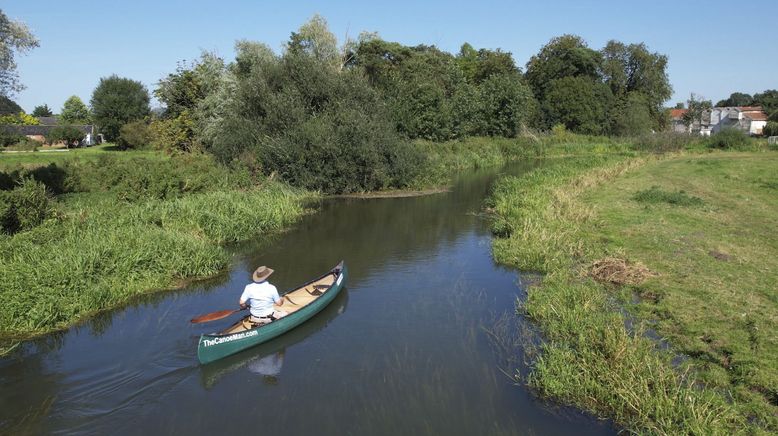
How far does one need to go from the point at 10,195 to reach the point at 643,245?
66.9ft

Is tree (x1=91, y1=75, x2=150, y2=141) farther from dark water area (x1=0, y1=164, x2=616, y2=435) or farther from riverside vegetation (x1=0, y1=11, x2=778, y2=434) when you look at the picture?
dark water area (x1=0, y1=164, x2=616, y2=435)

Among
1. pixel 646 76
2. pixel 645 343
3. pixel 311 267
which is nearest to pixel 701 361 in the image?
pixel 645 343

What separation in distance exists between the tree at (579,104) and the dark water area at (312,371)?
6465cm

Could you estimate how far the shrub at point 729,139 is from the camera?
54975 millimetres

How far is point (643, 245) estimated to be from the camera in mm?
17469

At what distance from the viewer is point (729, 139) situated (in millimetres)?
55375

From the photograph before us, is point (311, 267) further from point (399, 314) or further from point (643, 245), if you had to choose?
point (643, 245)

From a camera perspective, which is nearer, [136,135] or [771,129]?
[136,135]

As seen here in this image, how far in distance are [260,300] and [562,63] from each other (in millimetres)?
78618

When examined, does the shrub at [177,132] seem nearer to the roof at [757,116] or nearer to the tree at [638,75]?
the tree at [638,75]

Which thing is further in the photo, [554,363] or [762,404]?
[554,363]

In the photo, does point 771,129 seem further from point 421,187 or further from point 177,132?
point 177,132

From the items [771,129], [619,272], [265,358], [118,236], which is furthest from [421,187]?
[771,129]

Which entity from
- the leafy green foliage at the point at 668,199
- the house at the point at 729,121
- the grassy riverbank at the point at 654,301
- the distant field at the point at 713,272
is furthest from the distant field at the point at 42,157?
the house at the point at 729,121
